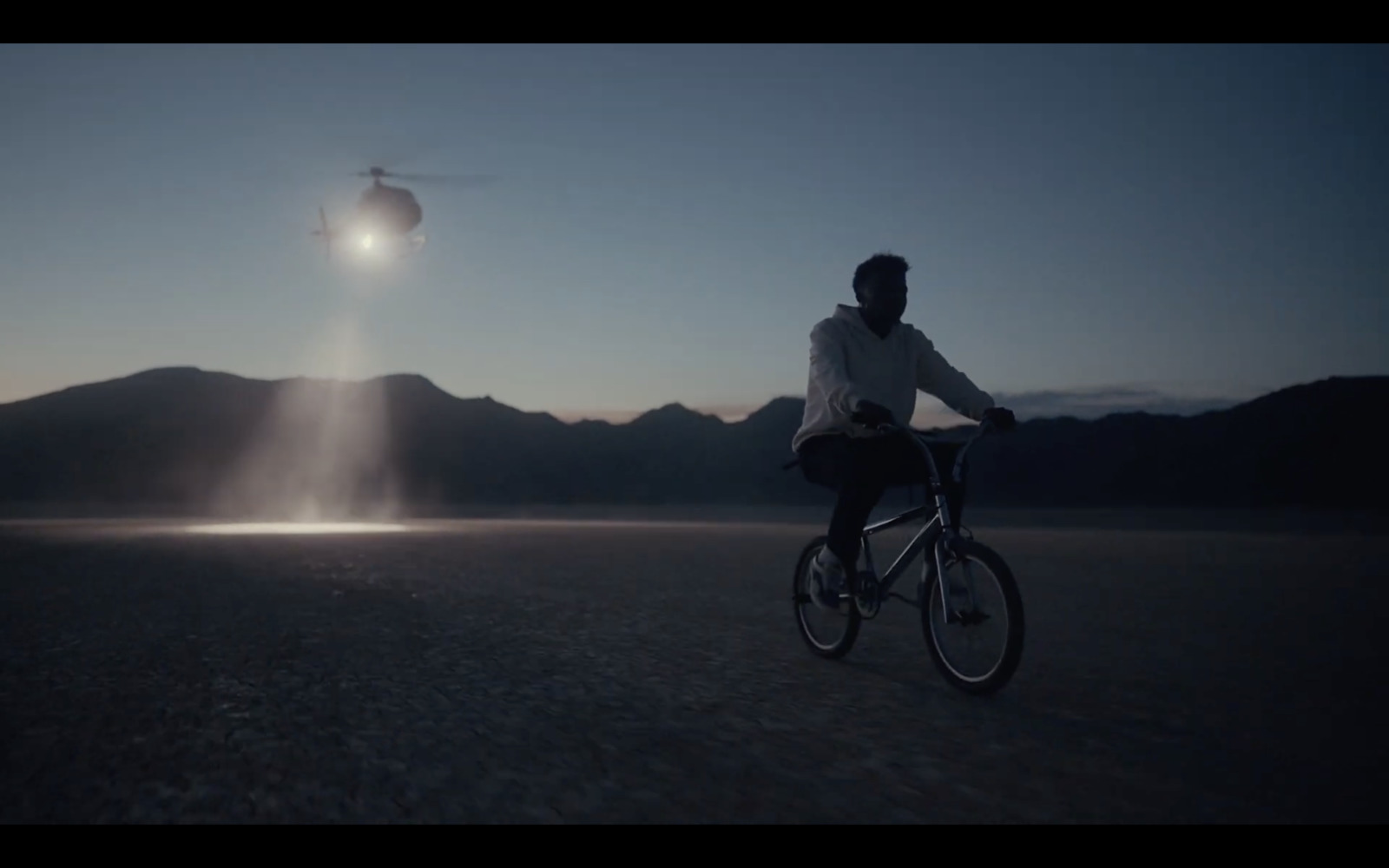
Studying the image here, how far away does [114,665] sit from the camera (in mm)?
5219

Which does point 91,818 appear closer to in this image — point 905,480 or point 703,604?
point 905,480

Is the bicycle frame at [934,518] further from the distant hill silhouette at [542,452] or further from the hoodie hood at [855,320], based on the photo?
the distant hill silhouette at [542,452]

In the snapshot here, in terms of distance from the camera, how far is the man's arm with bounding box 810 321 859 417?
4895 millimetres

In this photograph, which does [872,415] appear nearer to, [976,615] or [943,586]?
[943,586]

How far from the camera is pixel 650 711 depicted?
4.30m

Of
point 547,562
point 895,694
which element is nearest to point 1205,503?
point 547,562

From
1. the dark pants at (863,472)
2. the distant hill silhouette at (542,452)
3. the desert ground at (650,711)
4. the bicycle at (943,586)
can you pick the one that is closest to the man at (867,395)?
the dark pants at (863,472)

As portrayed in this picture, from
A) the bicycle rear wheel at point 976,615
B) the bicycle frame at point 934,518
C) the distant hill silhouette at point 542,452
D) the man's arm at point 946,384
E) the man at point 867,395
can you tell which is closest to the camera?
the bicycle rear wheel at point 976,615

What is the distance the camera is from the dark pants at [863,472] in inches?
202

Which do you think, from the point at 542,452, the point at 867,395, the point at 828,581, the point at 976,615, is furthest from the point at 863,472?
the point at 542,452

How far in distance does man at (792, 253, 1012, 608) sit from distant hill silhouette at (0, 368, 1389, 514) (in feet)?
252

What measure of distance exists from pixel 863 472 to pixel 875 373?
54cm

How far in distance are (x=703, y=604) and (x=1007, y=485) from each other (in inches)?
3399

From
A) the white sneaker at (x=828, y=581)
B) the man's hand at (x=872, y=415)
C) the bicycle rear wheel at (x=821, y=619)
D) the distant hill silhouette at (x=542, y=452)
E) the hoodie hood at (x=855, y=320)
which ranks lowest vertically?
the bicycle rear wheel at (x=821, y=619)
